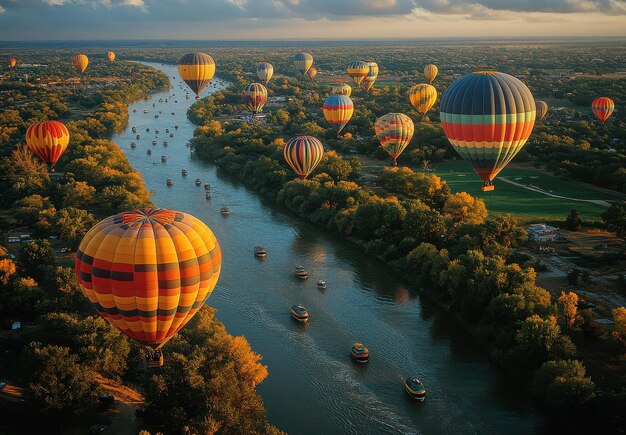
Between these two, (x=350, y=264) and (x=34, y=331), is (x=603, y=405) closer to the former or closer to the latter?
(x=350, y=264)

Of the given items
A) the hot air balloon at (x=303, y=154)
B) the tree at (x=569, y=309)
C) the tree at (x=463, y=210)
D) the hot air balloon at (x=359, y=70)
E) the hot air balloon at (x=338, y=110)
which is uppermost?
the hot air balloon at (x=359, y=70)

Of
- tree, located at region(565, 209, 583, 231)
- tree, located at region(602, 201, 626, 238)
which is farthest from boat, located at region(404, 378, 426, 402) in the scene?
tree, located at region(565, 209, 583, 231)

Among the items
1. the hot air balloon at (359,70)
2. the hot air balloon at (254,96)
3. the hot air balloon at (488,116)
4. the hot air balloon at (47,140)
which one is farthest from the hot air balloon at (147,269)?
the hot air balloon at (359,70)

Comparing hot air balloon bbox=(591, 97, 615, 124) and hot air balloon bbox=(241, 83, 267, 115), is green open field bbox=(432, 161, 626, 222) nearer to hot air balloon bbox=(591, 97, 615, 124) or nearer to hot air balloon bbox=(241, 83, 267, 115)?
hot air balloon bbox=(591, 97, 615, 124)

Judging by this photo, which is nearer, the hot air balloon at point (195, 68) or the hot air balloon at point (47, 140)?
the hot air balloon at point (47, 140)

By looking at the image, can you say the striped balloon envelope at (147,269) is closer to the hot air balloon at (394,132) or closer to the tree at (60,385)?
the tree at (60,385)

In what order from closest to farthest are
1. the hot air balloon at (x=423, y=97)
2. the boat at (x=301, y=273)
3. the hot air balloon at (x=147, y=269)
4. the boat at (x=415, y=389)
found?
the hot air balloon at (x=147, y=269) → the boat at (x=415, y=389) → the boat at (x=301, y=273) → the hot air balloon at (x=423, y=97)

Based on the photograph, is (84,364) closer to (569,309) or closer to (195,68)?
(569,309)

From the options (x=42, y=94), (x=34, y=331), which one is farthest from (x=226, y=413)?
(x=42, y=94)
